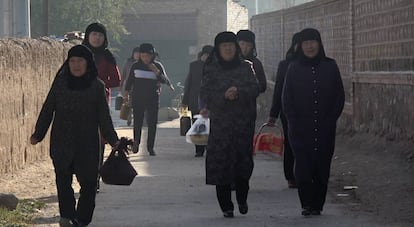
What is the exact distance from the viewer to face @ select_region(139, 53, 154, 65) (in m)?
18.3

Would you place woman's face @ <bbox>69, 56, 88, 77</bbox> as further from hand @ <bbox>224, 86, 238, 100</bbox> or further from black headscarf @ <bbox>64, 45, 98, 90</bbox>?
hand @ <bbox>224, 86, 238, 100</bbox>

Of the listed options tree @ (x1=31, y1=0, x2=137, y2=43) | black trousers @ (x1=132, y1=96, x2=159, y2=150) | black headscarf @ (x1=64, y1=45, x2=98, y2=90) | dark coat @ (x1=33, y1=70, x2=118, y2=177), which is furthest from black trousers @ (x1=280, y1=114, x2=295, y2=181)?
tree @ (x1=31, y1=0, x2=137, y2=43)

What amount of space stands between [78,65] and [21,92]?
5.51m

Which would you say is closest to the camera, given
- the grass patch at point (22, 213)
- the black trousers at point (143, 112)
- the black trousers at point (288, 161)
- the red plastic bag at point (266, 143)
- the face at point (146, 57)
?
the grass patch at point (22, 213)

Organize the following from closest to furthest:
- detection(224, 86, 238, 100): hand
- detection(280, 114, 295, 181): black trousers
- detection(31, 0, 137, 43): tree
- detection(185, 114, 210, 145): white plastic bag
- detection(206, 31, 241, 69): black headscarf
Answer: detection(224, 86, 238, 100): hand
detection(206, 31, 241, 69): black headscarf
detection(280, 114, 295, 181): black trousers
detection(185, 114, 210, 145): white plastic bag
detection(31, 0, 137, 43): tree

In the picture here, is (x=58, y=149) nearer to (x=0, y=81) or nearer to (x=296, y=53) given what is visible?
(x=296, y=53)

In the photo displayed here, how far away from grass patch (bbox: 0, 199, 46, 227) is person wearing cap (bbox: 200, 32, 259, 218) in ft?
5.49

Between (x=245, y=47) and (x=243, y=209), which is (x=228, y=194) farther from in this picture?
(x=245, y=47)

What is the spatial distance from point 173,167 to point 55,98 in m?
6.84

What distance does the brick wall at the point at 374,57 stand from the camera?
15.4 meters

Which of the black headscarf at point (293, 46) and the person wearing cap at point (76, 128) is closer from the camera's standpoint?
the person wearing cap at point (76, 128)

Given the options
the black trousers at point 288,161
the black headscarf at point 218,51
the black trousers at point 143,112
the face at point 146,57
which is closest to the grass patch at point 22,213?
the black headscarf at point 218,51

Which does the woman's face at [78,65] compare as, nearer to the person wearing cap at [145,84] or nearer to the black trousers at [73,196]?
the black trousers at [73,196]

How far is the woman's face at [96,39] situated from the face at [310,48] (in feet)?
9.26
